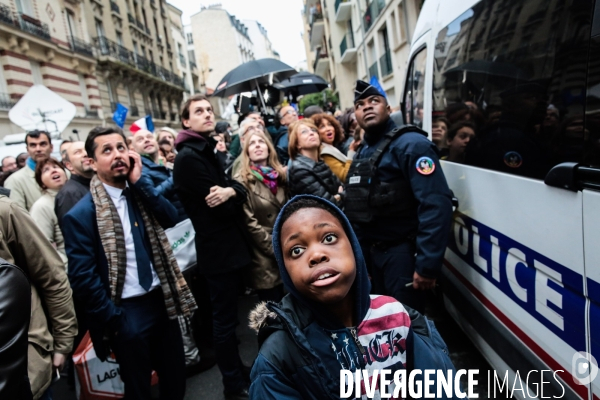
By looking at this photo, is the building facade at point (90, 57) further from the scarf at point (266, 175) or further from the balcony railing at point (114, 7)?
the scarf at point (266, 175)

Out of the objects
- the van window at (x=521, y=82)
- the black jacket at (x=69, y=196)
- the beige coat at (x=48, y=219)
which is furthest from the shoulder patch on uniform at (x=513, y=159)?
the beige coat at (x=48, y=219)

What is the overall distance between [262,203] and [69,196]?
148cm

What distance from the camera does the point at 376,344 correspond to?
1.22 metres

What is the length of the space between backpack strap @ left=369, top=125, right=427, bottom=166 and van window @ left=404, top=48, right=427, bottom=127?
91cm

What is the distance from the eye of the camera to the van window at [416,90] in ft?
10.6

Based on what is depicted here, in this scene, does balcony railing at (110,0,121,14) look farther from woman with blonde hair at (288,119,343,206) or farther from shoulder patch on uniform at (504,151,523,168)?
shoulder patch on uniform at (504,151,523,168)

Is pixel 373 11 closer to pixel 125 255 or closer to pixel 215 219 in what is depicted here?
pixel 215 219

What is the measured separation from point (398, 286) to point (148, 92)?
105 feet

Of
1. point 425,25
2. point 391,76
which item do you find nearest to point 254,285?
point 425,25

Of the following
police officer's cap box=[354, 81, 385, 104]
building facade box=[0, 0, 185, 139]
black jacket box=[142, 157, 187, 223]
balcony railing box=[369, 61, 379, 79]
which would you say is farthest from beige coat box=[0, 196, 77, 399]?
balcony railing box=[369, 61, 379, 79]

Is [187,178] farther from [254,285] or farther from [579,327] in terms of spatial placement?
[579,327]

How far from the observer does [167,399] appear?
2605 millimetres

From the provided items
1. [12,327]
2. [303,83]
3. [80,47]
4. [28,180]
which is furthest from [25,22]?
[12,327]

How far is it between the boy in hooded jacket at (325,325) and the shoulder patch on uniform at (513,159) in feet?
3.02
